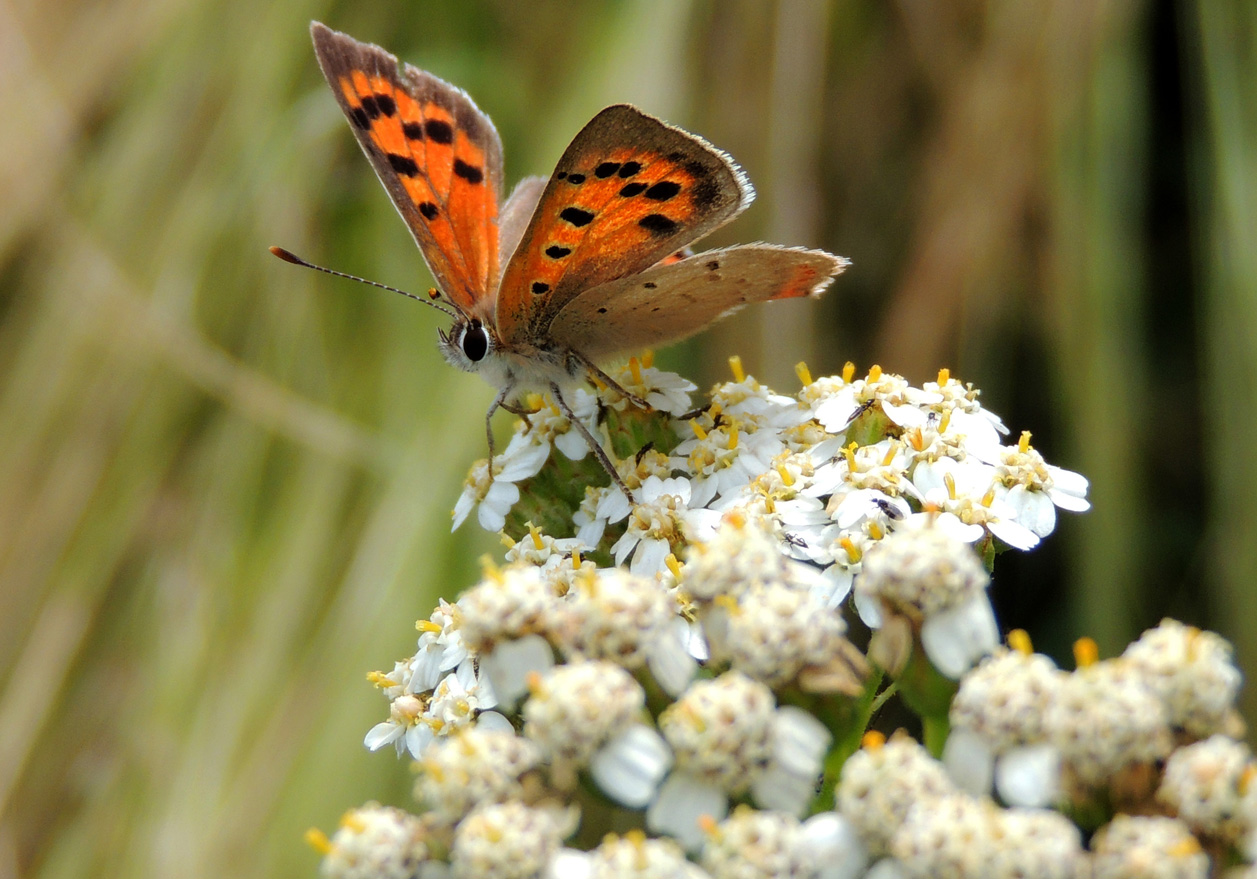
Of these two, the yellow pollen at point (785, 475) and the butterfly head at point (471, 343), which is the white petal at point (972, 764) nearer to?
the yellow pollen at point (785, 475)

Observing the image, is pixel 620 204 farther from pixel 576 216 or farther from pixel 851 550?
pixel 851 550

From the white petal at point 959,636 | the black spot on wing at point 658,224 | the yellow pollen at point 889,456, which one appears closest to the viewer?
the white petal at point 959,636

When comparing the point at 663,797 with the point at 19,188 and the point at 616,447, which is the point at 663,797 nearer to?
the point at 616,447

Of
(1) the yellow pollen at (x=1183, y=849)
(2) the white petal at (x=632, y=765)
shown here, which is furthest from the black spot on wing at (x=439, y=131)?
(1) the yellow pollen at (x=1183, y=849)

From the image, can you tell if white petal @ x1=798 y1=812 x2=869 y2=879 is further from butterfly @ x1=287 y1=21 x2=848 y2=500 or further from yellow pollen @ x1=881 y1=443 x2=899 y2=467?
butterfly @ x1=287 y1=21 x2=848 y2=500

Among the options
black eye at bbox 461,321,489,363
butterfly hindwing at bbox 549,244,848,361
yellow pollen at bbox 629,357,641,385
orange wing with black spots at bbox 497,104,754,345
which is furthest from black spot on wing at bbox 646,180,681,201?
black eye at bbox 461,321,489,363

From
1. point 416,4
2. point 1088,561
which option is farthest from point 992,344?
point 416,4

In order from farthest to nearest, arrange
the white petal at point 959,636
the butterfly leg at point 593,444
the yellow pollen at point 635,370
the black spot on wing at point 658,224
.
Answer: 1. the yellow pollen at point 635,370
2. the black spot on wing at point 658,224
3. the butterfly leg at point 593,444
4. the white petal at point 959,636
